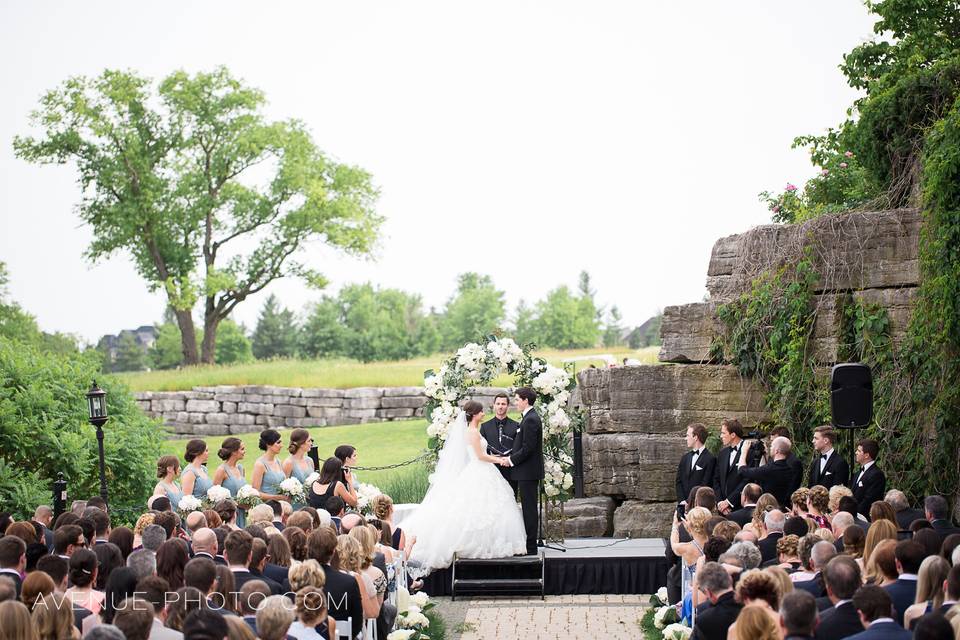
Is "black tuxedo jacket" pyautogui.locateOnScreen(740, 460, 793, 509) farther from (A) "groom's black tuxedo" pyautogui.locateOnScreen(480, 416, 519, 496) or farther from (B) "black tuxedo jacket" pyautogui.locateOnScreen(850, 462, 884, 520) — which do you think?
(A) "groom's black tuxedo" pyautogui.locateOnScreen(480, 416, 519, 496)

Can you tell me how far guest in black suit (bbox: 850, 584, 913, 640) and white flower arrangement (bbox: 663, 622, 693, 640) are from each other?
3553 mm

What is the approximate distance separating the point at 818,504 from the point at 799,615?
3417 millimetres

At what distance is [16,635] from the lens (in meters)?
4.58

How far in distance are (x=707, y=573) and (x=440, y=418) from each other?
6.54 meters

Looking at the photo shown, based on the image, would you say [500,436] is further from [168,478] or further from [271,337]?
[271,337]

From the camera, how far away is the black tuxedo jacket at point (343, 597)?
625 cm

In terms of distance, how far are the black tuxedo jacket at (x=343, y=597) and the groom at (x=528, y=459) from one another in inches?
185

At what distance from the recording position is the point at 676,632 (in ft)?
27.9

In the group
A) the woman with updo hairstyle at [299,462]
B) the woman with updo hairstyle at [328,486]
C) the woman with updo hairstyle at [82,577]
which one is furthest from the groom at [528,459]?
the woman with updo hairstyle at [82,577]

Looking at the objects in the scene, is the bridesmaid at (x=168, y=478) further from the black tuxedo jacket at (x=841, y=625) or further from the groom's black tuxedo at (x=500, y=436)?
the black tuxedo jacket at (x=841, y=625)

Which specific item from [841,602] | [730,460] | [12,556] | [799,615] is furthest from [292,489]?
A: [799,615]

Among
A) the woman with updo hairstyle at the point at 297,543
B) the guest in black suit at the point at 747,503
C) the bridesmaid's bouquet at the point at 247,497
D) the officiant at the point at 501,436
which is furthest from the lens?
the officiant at the point at 501,436

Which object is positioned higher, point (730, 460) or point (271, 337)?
point (271, 337)

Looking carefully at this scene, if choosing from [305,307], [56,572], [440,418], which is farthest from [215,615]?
[305,307]
